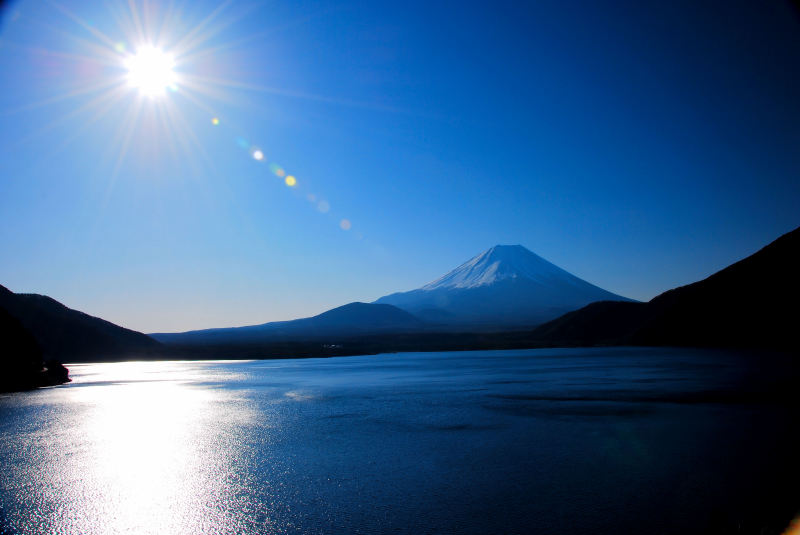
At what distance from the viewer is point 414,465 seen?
442 inches

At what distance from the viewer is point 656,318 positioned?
69250mm

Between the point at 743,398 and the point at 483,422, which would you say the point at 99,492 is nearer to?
the point at 483,422

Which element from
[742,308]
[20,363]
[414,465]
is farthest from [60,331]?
[742,308]

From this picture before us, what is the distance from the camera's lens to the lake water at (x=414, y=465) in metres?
7.96

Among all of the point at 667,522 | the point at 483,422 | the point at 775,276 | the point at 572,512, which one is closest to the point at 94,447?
the point at 483,422

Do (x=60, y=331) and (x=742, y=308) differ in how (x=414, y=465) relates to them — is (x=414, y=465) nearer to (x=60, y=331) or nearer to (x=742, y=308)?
(x=742, y=308)

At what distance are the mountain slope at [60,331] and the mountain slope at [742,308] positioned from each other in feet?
259

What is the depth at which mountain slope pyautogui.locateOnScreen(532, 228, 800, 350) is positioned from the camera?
175 ft

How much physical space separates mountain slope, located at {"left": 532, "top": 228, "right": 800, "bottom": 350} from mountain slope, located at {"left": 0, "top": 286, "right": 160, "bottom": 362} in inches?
3104

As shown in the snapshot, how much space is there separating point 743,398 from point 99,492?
72.4ft

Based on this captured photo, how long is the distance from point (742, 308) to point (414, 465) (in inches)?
2452

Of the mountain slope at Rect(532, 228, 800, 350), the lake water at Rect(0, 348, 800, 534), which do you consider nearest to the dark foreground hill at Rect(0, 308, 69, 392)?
the lake water at Rect(0, 348, 800, 534)

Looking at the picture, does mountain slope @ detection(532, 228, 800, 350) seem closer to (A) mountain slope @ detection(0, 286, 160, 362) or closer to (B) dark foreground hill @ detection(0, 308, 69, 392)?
(B) dark foreground hill @ detection(0, 308, 69, 392)

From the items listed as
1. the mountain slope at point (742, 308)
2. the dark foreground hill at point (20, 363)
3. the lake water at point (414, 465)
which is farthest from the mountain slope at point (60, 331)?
the mountain slope at point (742, 308)
